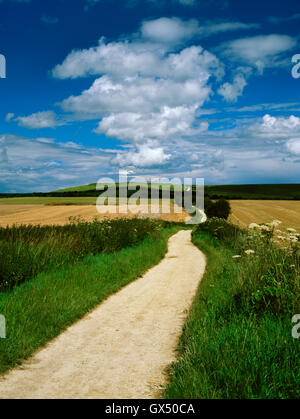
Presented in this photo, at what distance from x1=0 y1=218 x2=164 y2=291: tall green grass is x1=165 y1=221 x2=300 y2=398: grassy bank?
506 centimetres

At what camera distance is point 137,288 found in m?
11.5

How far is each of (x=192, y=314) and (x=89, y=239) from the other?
28.1ft

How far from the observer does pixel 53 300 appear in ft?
27.4

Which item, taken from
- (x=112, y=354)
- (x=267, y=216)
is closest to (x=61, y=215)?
(x=267, y=216)

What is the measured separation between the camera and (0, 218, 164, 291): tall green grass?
10203 millimetres

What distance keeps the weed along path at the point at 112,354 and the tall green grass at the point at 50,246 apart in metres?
2.54

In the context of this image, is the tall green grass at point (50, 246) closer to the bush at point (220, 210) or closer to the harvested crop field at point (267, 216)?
the harvested crop field at point (267, 216)

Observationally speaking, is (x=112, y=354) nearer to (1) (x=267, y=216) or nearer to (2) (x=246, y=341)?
(2) (x=246, y=341)

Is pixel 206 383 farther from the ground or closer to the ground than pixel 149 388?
farther from the ground

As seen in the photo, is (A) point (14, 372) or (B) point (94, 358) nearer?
(A) point (14, 372)

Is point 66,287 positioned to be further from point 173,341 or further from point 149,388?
point 149,388

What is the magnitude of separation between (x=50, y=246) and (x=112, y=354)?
23.1ft
